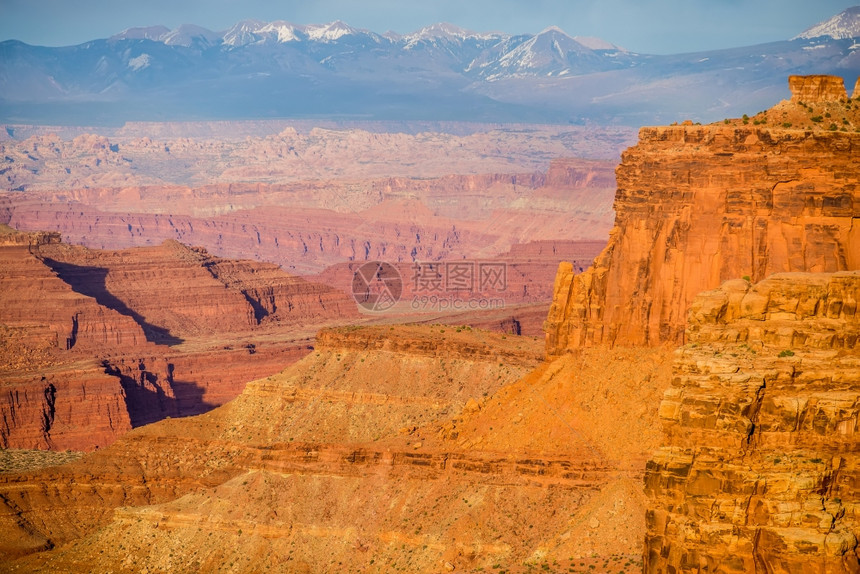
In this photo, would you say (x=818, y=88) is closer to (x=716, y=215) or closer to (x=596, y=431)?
(x=716, y=215)

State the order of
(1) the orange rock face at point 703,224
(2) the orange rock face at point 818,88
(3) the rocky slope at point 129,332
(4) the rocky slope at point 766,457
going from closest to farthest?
(4) the rocky slope at point 766,457, (1) the orange rock face at point 703,224, (2) the orange rock face at point 818,88, (3) the rocky slope at point 129,332

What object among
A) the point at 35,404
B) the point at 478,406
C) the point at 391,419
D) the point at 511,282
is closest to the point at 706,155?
the point at 478,406

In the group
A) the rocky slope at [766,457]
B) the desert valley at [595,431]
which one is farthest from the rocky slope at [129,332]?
the rocky slope at [766,457]

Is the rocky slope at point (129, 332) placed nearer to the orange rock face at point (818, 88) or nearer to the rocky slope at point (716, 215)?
the rocky slope at point (716, 215)

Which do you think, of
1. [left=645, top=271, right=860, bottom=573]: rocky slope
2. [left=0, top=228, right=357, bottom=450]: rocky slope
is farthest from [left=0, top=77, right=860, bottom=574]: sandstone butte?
[left=0, top=228, right=357, bottom=450]: rocky slope

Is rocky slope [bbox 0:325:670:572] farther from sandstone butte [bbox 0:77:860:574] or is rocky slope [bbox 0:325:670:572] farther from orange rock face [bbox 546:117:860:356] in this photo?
orange rock face [bbox 546:117:860:356]

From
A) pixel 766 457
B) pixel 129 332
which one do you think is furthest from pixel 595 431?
pixel 129 332

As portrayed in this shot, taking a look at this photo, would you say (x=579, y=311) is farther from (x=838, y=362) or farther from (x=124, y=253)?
(x=124, y=253)
